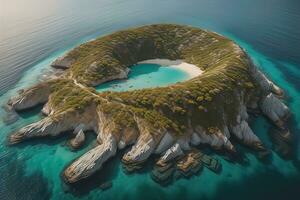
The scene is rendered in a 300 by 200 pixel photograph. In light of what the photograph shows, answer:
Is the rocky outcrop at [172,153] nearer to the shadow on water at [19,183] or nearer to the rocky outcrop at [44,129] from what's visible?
the shadow on water at [19,183]

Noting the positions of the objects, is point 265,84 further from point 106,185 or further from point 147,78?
point 106,185

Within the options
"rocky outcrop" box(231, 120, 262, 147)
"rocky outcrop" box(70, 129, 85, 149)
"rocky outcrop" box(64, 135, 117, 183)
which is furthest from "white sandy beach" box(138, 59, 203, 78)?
"rocky outcrop" box(64, 135, 117, 183)

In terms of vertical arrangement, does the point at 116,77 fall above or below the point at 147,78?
above

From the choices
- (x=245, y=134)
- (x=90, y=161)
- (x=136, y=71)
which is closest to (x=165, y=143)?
(x=90, y=161)

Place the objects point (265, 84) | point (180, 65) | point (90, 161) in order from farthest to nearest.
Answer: point (180, 65)
point (265, 84)
point (90, 161)

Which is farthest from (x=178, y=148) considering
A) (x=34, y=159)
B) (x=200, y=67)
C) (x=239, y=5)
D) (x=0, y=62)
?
(x=239, y=5)

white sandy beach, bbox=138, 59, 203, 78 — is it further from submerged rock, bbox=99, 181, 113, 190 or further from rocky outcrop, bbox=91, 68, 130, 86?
submerged rock, bbox=99, 181, 113, 190

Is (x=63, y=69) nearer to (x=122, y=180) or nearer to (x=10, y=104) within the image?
(x=10, y=104)

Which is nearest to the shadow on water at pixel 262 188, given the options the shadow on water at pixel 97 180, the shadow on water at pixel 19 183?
the shadow on water at pixel 97 180
